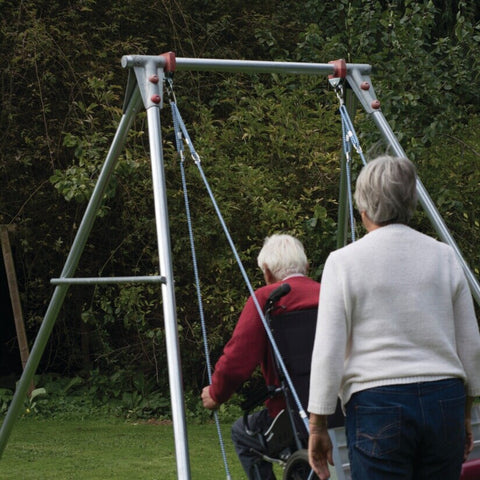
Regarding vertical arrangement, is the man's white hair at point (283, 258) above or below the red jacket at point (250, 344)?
above

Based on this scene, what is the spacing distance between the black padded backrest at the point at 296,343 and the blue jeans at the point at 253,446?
0.43m

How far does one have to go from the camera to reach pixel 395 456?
8.39 ft

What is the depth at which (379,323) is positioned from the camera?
8.49ft

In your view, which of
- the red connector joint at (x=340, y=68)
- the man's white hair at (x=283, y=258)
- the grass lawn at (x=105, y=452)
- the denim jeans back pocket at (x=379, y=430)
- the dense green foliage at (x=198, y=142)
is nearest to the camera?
the denim jeans back pocket at (x=379, y=430)

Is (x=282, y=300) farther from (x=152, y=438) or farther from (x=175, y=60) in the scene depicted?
(x=152, y=438)

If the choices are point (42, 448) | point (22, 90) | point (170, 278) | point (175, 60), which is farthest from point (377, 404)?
point (22, 90)

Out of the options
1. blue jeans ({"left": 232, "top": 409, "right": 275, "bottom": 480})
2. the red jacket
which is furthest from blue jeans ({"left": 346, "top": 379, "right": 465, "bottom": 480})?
blue jeans ({"left": 232, "top": 409, "right": 275, "bottom": 480})

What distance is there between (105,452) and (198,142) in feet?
8.25

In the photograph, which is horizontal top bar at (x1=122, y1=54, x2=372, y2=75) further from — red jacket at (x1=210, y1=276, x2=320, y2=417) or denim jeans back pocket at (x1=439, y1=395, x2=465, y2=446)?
denim jeans back pocket at (x1=439, y1=395, x2=465, y2=446)

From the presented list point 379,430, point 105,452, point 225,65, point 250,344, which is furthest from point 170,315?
point 105,452

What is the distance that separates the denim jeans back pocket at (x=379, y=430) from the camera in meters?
2.54

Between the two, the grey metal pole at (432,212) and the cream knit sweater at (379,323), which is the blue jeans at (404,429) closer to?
the cream knit sweater at (379,323)

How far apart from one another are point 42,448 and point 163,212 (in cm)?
402

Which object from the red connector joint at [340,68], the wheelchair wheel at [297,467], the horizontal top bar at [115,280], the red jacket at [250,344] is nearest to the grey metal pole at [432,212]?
the red connector joint at [340,68]
